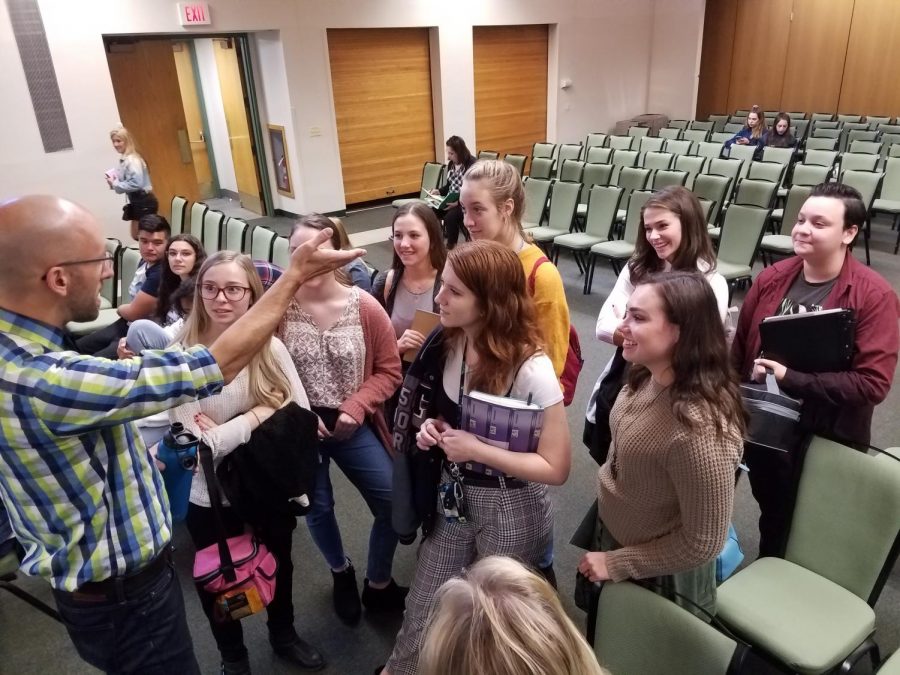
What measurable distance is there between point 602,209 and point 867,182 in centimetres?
268

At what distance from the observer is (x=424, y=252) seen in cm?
255

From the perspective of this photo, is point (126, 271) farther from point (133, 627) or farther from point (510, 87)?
point (510, 87)

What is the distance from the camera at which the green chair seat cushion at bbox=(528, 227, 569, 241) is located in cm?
614

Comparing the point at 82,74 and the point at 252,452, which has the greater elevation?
the point at 82,74

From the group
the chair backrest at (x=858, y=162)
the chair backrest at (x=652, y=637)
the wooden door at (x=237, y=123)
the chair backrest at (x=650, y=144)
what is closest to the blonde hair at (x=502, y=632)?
the chair backrest at (x=652, y=637)

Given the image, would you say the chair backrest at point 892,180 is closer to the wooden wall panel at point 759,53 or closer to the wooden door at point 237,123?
the wooden wall panel at point 759,53

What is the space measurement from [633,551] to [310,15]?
8.92m

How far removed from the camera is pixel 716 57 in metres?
13.1

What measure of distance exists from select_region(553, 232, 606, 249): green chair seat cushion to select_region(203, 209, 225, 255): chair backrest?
3.13m

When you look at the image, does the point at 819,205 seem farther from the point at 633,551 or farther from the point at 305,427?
the point at 305,427

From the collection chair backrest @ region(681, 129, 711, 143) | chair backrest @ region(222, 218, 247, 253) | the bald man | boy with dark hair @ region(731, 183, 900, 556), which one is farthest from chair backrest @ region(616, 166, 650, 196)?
the bald man

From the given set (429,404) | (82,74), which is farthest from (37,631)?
(82,74)

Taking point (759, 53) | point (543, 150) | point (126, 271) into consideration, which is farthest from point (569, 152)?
point (759, 53)

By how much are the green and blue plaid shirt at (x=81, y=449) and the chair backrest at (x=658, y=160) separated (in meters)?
7.58
